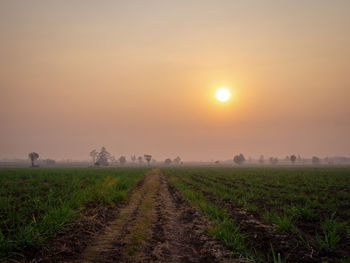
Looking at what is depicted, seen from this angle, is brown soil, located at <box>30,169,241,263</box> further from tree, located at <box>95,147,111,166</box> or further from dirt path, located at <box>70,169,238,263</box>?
tree, located at <box>95,147,111,166</box>

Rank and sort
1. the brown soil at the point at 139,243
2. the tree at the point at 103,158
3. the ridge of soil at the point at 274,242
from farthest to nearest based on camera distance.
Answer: the tree at the point at 103,158 < the brown soil at the point at 139,243 < the ridge of soil at the point at 274,242

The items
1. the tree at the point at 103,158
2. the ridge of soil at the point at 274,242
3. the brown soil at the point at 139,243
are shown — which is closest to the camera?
the ridge of soil at the point at 274,242

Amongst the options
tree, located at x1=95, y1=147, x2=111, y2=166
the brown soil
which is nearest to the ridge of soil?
the brown soil

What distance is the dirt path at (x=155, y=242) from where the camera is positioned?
17.2 ft

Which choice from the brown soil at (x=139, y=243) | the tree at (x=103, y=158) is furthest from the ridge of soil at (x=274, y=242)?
the tree at (x=103, y=158)

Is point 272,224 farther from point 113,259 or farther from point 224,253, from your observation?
point 113,259

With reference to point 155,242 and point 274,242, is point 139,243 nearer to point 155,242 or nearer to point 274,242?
point 155,242

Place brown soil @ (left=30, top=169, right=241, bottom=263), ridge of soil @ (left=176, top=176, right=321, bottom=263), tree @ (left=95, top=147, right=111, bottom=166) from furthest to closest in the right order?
tree @ (left=95, top=147, right=111, bottom=166), brown soil @ (left=30, top=169, right=241, bottom=263), ridge of soil @ (left=176, top=176, right=321, bottom=263)

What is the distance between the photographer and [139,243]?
19.8ft

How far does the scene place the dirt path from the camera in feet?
17.2

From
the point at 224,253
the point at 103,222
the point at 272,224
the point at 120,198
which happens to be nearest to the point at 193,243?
the point at 224,253

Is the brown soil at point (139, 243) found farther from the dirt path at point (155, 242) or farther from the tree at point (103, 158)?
the tree at point (103, 158)

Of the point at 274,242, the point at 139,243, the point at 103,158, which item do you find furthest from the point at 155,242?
the point at 103,158

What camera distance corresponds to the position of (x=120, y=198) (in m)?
12.9
